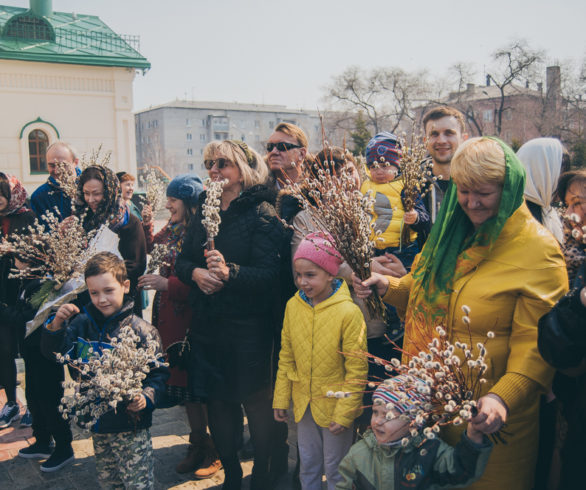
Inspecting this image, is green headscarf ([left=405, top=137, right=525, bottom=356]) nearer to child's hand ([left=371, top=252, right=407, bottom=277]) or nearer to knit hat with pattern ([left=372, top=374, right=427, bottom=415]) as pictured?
knit hat with pattern ([left=372, top=374, right=427, bottom=415])

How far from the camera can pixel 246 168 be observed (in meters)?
3.82

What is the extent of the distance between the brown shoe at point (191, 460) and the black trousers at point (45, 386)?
96 cm

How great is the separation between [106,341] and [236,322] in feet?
2.80

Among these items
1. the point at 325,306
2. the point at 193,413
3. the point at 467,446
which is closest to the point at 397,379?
the point at 467,446

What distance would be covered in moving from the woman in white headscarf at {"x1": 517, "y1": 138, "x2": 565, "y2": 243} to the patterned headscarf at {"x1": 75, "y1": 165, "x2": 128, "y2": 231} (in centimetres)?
314

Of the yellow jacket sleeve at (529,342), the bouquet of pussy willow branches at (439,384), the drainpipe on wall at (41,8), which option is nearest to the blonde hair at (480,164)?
the yellow jacket sleeve at (529,342)

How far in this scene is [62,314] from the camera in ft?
11.6

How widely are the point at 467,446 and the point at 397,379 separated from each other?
398 mm

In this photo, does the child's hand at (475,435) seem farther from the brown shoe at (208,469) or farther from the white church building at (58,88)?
the white church building at (58,88)

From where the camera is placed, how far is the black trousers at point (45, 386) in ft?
13.7

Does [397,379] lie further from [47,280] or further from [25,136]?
[25,136]

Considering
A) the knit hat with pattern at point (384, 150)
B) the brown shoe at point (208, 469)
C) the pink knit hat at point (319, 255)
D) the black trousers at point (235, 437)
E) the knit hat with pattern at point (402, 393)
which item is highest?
the knit hat with pattern at point (384, 150)

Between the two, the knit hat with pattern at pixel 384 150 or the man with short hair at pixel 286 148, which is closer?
the knit hat with pattern at pixel 384 150

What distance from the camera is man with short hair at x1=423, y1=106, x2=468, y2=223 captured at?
3582mm
